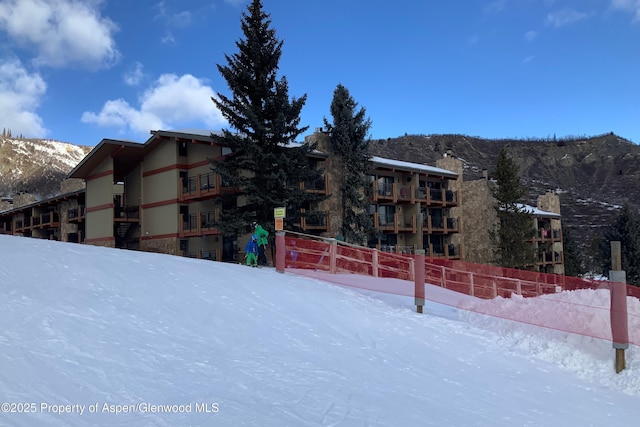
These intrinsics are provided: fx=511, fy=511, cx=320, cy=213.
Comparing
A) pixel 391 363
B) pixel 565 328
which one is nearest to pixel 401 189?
pixel 565 328

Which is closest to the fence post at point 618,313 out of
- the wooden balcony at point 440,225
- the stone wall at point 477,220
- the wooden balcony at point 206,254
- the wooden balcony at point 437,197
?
the wooden balcony at point 206,254

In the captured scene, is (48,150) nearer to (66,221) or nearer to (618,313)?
(66,221)

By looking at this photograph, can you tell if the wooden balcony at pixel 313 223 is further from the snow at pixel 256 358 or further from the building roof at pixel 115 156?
the snow at pixel 256 358

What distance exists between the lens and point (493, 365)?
25.3 ft

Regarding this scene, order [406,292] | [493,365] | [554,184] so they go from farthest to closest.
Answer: [554,184] < [406,292] < [493,365]

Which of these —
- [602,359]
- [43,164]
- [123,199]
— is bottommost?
[602,359]

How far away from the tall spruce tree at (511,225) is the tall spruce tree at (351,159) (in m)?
9.95

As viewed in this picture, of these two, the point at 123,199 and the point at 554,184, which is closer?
the point at 123,199

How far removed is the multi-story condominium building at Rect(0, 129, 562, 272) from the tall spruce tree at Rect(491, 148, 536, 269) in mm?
3622

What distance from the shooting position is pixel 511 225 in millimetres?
35500

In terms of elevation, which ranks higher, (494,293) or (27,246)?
(27,246)

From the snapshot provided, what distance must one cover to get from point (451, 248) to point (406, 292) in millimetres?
29841

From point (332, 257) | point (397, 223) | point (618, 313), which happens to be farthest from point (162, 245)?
point (618, 313)

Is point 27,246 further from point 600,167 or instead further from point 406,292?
point 600,167
